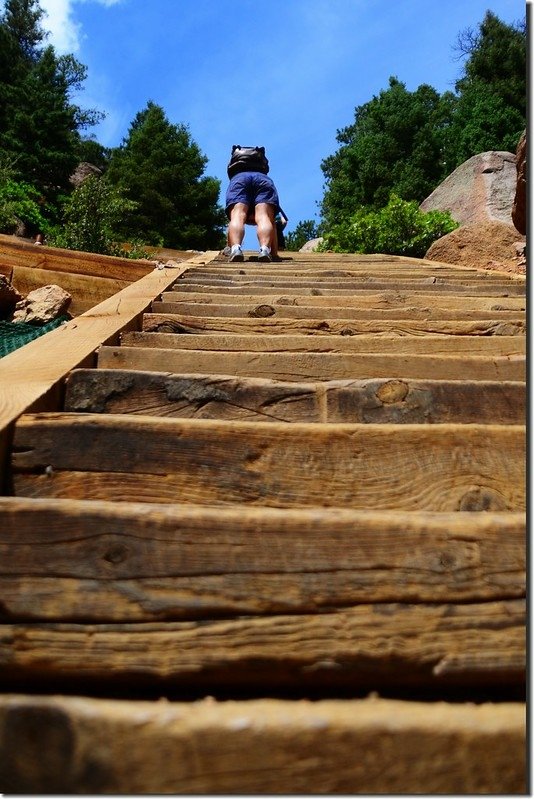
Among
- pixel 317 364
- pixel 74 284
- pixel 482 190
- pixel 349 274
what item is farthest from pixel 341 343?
pixel 482 190

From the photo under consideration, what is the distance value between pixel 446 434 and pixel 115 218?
8594 mm

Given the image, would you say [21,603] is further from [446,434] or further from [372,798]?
[446,434]

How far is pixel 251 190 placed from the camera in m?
5.27

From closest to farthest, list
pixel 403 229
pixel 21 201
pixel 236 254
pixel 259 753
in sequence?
pixel 259 753
pixel 236 254
pixel 403 229
pixel 21 201

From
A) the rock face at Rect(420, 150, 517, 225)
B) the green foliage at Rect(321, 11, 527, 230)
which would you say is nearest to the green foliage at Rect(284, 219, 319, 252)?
the green foliage at Rect(321, 11, 527, 230)

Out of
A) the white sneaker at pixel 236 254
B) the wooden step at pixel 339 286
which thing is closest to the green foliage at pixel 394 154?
the white sneaker at pixel 236 254

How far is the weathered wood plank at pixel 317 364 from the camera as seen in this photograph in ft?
5.58

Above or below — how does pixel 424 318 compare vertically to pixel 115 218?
below

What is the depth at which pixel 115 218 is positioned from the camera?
890 cm

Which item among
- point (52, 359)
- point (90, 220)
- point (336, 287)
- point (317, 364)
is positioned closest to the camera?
point (52, 359)

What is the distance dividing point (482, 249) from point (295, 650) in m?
6.26

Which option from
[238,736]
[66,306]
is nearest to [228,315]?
[66,306]

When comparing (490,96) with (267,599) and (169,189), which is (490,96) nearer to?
(169,189)

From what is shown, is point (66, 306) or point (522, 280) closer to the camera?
point (66, 306)
